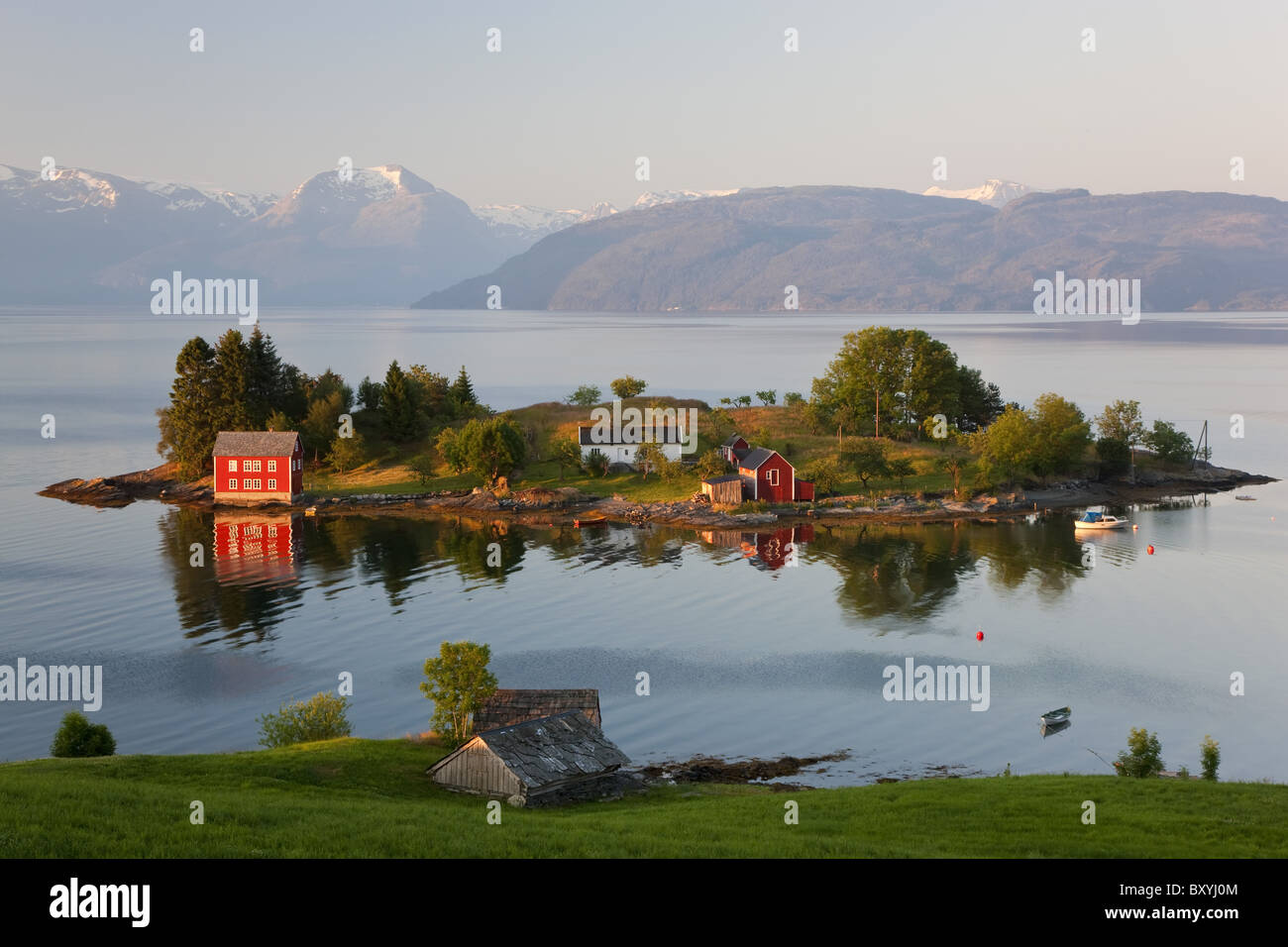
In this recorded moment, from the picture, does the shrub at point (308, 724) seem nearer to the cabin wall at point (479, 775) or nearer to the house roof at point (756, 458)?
the cabin wall at point (479, 775)

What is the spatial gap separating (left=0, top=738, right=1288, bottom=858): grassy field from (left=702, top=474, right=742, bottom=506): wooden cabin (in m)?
52.4

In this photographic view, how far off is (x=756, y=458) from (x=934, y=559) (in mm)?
21542

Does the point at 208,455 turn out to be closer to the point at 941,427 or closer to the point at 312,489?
the point at 312,489

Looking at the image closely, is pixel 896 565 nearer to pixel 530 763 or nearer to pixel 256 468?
pixel 530 763

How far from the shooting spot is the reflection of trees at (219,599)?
181 ft

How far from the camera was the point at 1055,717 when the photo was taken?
41.1 m

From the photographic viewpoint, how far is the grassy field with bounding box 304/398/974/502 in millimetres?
90500

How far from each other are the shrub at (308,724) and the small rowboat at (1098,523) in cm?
5645

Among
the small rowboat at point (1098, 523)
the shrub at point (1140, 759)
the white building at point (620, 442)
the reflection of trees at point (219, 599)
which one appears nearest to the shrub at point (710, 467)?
the white building at point (620, 442)

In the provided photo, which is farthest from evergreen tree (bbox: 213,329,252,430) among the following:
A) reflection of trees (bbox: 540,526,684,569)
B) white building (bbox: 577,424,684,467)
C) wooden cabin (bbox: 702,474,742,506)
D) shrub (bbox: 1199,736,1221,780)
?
shrub (bbox: 1199,736,1221,780)

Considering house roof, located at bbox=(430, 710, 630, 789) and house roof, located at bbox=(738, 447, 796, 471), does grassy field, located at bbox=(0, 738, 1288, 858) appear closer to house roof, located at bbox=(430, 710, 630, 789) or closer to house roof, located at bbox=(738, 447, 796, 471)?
house roof, located at bbox=(430, 710, 630, 789)
